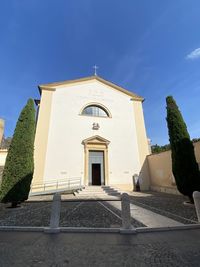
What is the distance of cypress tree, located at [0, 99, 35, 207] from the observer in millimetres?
7320

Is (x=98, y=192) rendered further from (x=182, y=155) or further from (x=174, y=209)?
(x=182, y=155)

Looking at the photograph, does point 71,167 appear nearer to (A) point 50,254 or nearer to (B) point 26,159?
(B) point 26,159

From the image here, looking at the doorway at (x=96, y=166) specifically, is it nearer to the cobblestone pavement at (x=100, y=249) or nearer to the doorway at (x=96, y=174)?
the doorway at (x=96, y=174)

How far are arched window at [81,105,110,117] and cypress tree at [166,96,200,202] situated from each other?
7.67 meters

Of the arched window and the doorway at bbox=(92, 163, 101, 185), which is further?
the arched window

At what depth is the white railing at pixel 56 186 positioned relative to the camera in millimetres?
11856

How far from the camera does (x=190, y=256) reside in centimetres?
269

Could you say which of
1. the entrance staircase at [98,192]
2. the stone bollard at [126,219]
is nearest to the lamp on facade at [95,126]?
the entrance staircase at [98,192]

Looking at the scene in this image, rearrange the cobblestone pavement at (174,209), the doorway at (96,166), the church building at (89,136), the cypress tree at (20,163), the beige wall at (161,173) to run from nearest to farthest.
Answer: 1. the cobblestone pavement at (174,209)
2. the cypress tree at (20,163)
3. the beige wall at (161,173)
4. the church building at (89,136)
5. the doorway at (96,166)

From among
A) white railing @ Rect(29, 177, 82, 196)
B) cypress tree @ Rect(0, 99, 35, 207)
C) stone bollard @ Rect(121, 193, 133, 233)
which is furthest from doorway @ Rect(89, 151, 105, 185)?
stone bollard @ Rect(121, 193, 133, 233)

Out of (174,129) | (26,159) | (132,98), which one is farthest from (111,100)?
(26,159)

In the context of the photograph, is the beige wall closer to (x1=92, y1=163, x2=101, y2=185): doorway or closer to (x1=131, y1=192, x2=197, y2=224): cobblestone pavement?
(x1=131, y1=192, x2=197, y2=224): cobblestone pavement

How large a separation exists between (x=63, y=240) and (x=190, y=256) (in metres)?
2.43

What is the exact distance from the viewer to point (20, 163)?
313 inches
